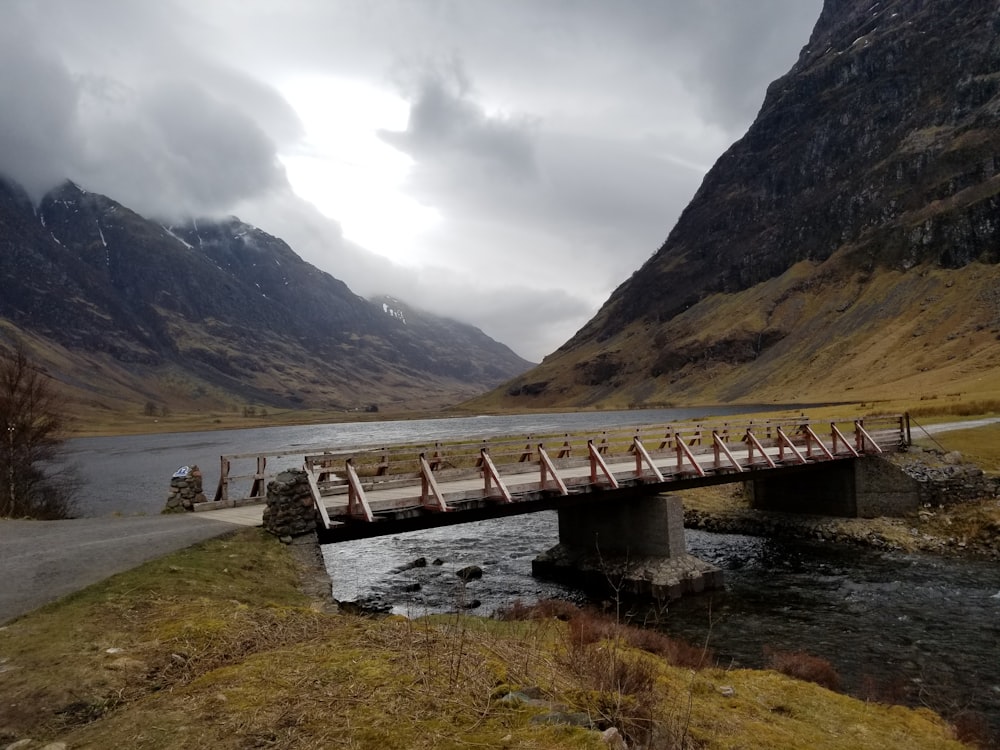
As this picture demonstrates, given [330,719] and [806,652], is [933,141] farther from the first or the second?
[330,719]

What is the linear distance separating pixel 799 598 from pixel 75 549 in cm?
2068

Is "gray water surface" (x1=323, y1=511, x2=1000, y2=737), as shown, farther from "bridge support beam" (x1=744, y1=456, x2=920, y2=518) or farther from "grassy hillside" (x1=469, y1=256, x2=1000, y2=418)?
"grassy hillside" (x1=469, y1=256, x2=1000, y2=418)

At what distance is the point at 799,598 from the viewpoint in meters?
20.7

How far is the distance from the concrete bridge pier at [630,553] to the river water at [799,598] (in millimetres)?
818

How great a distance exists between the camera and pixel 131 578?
11414 mm

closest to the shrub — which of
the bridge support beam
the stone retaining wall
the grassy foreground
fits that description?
the grassy foreground

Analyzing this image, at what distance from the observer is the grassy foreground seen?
5.83m

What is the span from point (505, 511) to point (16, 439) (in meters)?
29.1

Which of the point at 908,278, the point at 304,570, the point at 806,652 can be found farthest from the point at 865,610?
the point at 908,278

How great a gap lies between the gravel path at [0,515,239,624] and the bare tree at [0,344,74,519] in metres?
15.9

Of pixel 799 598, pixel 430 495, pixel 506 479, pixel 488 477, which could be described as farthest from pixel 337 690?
pixel 799 598

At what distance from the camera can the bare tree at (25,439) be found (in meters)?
32.1

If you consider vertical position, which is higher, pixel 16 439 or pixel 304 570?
pixel 16 439

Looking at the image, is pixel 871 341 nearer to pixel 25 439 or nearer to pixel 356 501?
pixel 356 501
